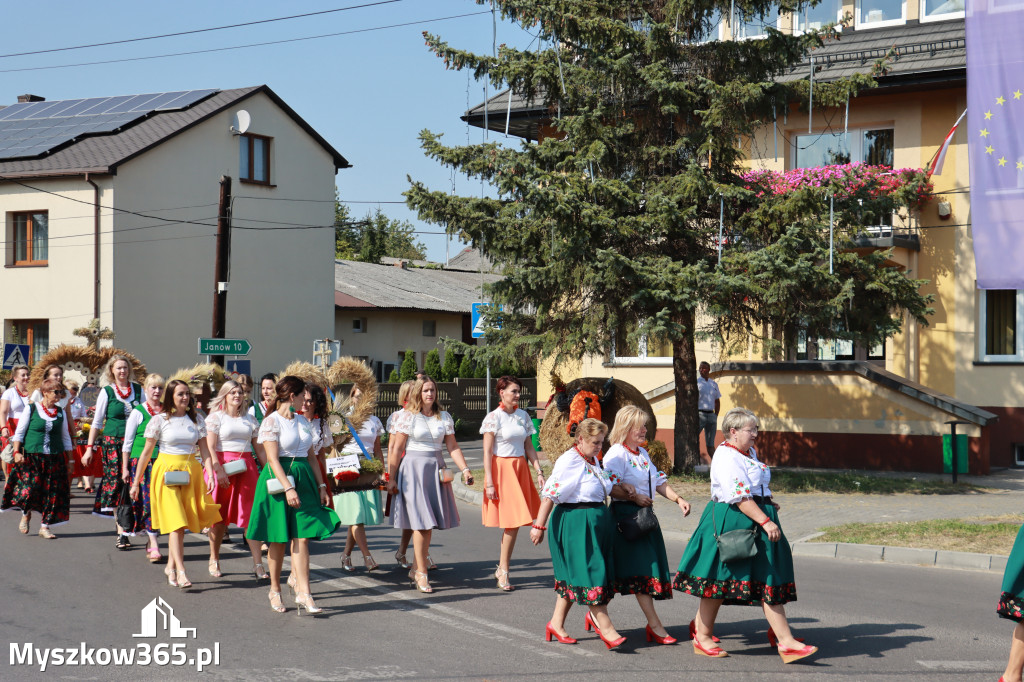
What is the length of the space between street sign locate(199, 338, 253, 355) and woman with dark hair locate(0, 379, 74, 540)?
9902 millimetres

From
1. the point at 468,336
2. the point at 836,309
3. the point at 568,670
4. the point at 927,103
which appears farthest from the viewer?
the point at 468,336

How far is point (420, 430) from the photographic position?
9.05m

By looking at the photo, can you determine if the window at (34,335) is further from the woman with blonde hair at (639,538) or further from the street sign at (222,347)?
the woman with blonde hair at (639,538)

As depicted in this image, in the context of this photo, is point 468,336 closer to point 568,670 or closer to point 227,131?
point 227,131

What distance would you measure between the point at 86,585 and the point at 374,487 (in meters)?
2.54

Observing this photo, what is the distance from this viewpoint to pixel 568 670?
250 inches

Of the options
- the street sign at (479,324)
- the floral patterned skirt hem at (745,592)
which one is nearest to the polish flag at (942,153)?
the street sign at (479,324)

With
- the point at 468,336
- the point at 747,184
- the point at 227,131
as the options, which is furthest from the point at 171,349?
A: the point at 747,184

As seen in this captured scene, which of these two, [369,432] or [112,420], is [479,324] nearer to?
[112,420]

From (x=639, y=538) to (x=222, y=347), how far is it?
55.1 feet

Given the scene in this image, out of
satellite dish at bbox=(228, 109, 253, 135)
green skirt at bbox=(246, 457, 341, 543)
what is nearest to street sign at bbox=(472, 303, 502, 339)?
green skirt at bbox=(246, 457, 341, 543)

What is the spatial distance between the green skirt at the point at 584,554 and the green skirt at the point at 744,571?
56 centimetres

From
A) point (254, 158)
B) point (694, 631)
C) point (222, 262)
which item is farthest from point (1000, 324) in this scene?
point (254, 158)

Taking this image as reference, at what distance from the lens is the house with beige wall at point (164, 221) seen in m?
29.9
